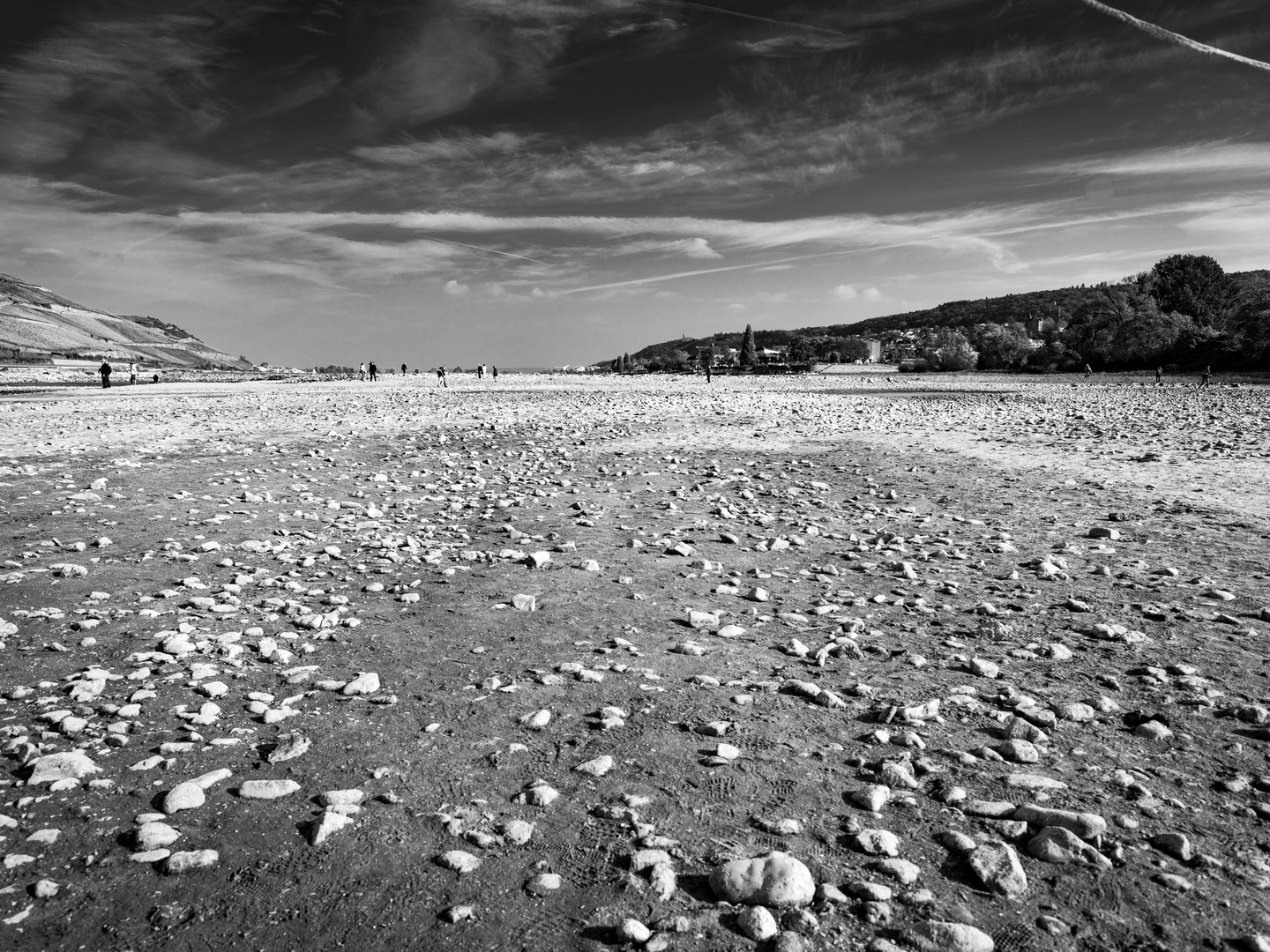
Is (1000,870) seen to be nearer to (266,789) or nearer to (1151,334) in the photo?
(266,789)

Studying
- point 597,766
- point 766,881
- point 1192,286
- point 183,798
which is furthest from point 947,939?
point 1192,286

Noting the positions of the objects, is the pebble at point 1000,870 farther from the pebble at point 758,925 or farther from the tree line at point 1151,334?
the tree line at point 1151,334

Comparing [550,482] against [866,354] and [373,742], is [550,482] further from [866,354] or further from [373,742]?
[866,354]

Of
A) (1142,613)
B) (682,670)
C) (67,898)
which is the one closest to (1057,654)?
(1142,613)

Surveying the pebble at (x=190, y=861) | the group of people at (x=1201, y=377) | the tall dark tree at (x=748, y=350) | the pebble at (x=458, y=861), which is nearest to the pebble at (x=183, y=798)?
the pebble at (x=190, y=861)

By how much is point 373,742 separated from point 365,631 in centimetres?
232

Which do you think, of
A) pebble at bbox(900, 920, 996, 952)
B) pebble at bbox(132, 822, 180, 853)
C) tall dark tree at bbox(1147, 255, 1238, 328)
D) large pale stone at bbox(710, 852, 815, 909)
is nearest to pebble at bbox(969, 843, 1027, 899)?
pebble at bbox(900, 920, 996, 952)

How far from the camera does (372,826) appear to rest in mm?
4055

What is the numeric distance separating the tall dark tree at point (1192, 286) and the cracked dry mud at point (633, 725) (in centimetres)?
12460

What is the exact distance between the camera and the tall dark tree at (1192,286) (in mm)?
109625

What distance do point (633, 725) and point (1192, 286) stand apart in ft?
459

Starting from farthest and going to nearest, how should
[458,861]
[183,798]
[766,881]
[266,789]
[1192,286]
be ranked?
1. [1192,286]
2. [266,789]
3. [183,798]
4. [458,861]
5. [766,881]

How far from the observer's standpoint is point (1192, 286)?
111 m

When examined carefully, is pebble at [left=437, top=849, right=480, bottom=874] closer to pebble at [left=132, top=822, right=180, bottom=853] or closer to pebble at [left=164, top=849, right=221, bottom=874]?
pebble at [left=164, top=849, right=221, bottom=874]
